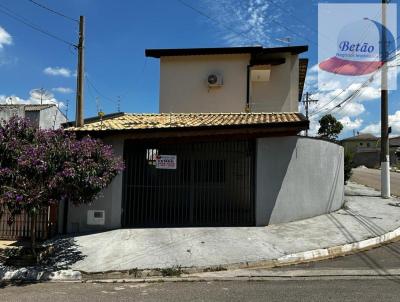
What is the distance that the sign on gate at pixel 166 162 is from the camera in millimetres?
11758

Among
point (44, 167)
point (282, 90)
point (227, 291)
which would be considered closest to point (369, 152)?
point (282, 90)

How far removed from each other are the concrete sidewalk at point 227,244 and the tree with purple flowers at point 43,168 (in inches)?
63.3

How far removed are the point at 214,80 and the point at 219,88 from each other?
0.56 meters

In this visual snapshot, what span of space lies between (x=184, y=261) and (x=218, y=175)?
392cm

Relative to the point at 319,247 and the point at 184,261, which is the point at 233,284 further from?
the point at 319,247

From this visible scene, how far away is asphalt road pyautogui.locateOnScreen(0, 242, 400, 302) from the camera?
246 inches

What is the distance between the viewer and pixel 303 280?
24.1ft

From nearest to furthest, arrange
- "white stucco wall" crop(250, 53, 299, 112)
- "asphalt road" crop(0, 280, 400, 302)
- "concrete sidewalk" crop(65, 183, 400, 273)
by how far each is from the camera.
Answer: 1. "asphalt road" crop(0, 280, 400, 302)
2. "concrete sidewalk" crop(65, 183, 400, 273)
3. "white stucco wall" crop(250, 53, 299, 112)

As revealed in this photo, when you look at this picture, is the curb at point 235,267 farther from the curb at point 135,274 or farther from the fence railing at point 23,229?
the fence railing at point 23,229

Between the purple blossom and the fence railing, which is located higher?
the purple blossom

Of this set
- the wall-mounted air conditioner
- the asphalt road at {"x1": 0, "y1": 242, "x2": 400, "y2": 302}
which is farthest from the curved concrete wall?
the wall-mounted air conditioner

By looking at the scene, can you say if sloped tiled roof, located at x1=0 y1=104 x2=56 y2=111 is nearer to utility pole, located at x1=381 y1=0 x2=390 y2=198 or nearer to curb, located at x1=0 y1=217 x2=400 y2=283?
curb, located at x1=0 y1=217 x2=400 y2=283

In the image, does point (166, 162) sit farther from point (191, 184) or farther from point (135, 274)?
point (135, 274)

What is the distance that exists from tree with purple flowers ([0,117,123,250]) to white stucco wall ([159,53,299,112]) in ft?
35.5
